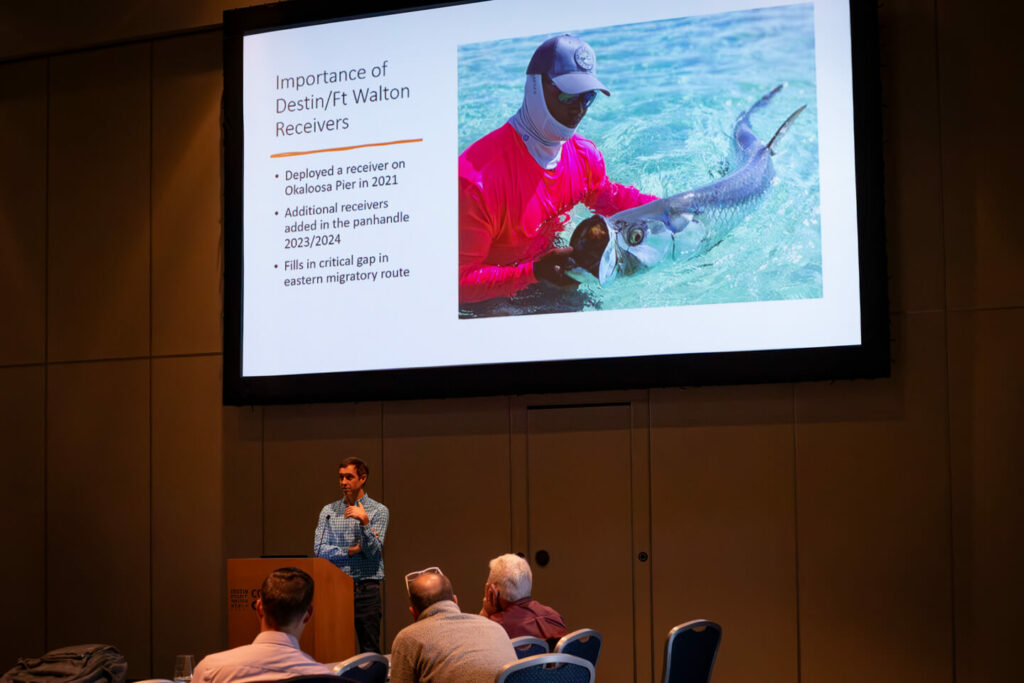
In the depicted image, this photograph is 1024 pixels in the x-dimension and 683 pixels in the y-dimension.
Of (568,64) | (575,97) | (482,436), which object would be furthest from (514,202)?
(482,436)

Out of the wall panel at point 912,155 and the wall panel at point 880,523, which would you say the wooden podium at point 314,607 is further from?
the wall panel at point 912,155

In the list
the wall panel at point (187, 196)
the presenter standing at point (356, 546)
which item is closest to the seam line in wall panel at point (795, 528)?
the presenter standing at point (356, 546)

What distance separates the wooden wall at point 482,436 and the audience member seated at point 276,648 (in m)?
3.44

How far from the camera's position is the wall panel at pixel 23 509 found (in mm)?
7527

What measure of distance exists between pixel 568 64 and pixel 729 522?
293cm

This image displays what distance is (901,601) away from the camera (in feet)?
18.7

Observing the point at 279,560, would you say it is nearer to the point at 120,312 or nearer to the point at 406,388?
the point at 406,388

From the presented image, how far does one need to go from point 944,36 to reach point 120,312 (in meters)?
5.74

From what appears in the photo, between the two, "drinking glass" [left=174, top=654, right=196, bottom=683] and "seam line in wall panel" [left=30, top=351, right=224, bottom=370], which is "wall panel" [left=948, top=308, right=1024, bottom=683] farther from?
"seam line in wall panel" [left=30, top=351, right=224, bottom=370]

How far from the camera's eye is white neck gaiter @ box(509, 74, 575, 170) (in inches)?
250

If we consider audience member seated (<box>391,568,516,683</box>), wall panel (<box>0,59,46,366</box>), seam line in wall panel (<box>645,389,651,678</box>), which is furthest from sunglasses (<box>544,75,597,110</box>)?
wall panel (<box>0,59,46,366</box>)

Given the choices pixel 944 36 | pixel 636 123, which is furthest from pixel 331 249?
pixel 944 36

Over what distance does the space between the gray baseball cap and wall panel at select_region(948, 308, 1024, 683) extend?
8.45 ft

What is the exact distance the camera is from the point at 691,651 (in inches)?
149
